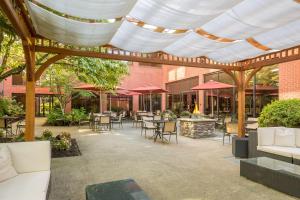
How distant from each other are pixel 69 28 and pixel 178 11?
81.3 inches

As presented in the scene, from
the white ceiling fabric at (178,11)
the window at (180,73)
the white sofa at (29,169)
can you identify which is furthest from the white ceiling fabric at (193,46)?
the window at (180,73)

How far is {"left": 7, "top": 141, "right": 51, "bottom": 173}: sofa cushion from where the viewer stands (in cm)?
319

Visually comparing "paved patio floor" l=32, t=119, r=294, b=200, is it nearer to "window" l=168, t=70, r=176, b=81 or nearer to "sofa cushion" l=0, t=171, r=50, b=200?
"sofa cushion" l=0, t=171, r=50, b=200

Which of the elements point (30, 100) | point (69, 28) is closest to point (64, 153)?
point (30, 100)

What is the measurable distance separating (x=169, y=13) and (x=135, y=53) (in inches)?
111

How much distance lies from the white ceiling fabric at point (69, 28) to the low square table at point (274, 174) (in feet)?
11.9

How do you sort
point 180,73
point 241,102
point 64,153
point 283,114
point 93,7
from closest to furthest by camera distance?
point 93,7 → point 283,114 → point 64,153 → point 241,102 → point 180,73

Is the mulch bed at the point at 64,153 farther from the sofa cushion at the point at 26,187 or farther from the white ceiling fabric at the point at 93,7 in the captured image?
the white ceiling fabric at the point at 93,7

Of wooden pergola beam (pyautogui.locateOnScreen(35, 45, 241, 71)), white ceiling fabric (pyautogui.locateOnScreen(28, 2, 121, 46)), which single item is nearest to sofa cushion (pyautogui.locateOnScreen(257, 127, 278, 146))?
wooden pergola beam (pyautogui.locateOnScreen(35, 45, 241, 71))

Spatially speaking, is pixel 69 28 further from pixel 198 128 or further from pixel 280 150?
pixel 198 128

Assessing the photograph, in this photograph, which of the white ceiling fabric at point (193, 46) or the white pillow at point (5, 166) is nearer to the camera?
the white pillow at point (5, 166)

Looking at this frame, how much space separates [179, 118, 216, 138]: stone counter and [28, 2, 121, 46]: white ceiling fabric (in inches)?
227

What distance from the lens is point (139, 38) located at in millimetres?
4773

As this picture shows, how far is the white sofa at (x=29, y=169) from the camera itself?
253 centimetres
